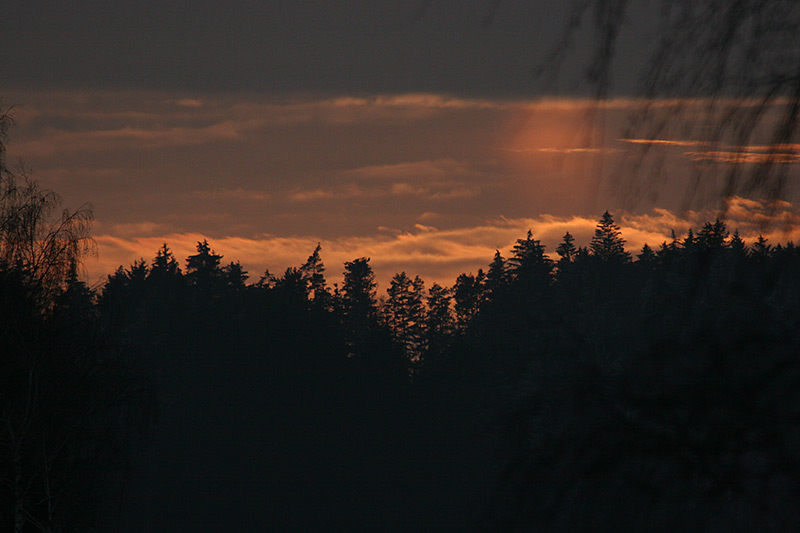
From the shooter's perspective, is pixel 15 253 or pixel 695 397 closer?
pixel 695 397

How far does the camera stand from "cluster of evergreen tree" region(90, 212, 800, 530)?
3.06 metres

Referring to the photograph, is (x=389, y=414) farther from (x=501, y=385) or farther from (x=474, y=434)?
(x=501, y=385)

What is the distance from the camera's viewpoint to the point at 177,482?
6500 cm

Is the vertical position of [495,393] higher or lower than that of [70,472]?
higher

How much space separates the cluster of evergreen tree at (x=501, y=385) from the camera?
10.1 feet

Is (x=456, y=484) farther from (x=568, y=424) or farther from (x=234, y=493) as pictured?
(x=568, y=424)

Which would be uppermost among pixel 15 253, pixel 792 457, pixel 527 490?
pixel 15 253

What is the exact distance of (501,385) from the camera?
230 feet

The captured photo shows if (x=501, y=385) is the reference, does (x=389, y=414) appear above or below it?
below

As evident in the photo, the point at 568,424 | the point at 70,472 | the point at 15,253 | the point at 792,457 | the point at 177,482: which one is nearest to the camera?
the point at 792,457

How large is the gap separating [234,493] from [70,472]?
50.4m

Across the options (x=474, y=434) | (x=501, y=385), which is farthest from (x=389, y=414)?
(x=501, y=385)

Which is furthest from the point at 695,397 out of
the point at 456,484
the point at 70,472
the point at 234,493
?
the point at 456,484

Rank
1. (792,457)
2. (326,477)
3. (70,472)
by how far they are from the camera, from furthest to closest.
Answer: (326,477)
(70,472)
(792,457)
